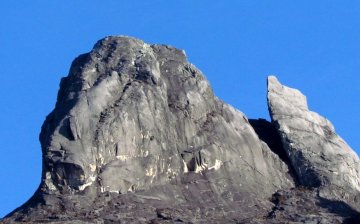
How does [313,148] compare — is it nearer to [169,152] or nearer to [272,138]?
[272,138]

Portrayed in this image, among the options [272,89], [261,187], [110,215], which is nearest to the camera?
[110,215]

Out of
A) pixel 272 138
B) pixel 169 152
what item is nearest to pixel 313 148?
pixel 272 138

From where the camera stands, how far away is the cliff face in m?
162

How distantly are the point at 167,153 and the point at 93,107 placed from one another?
23.2 ft

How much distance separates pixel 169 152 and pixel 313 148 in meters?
14.3

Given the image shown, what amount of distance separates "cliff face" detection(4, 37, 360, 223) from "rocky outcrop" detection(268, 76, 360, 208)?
0.12 metres

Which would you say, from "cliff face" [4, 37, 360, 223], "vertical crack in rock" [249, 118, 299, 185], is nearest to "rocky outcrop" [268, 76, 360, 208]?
"cliff face" [4, 37, 360, 223]

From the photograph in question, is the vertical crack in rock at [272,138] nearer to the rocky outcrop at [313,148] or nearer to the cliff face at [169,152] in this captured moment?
the cliff face at [169,152]

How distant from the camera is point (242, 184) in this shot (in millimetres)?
168750

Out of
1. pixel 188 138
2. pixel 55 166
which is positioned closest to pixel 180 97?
pixel 188 138

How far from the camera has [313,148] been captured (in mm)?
175750

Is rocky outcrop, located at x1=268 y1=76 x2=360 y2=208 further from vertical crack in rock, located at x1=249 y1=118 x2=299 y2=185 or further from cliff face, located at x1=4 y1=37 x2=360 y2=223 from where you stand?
vertical crack in rock, located at x1=249 y1=118 x2=299 y2=185

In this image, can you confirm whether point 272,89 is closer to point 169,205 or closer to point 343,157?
point 343,157

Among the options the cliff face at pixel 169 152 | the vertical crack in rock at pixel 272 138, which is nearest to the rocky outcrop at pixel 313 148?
the cliff face at pixel 169 152
